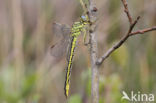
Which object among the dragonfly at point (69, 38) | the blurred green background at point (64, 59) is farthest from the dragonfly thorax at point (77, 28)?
the blurred green background at point (64, 59)

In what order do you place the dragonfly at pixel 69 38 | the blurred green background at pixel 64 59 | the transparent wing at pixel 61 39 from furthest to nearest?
1. the blurred green background at pixel 64 59
2. the transparent wing at pixel 61 39
3. the dragonfly at pixel 69 38

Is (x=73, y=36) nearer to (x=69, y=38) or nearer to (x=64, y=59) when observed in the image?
(x=69, y=38)

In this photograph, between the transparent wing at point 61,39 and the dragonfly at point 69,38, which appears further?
the transparent wing at point 61,39

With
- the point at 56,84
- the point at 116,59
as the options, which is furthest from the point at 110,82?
the point at 56,84

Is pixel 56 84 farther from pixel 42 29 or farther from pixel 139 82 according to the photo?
pixel 139 82

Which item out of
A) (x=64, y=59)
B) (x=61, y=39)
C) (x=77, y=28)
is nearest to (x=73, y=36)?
(x=77, y=28)

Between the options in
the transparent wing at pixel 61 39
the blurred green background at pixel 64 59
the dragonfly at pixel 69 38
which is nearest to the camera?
the dragonfly at pixel 69 38

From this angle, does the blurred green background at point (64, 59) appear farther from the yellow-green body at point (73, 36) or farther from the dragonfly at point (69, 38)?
the yellow-green body at point (73, 36)

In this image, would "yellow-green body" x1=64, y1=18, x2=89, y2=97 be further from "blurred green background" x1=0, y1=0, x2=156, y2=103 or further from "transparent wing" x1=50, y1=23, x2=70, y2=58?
"blurred green background" x1=0, y1=0, x2=156, y2=103

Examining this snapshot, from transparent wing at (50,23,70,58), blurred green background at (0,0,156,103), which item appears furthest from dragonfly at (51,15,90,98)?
blurred green background at (0,0,156,103)
